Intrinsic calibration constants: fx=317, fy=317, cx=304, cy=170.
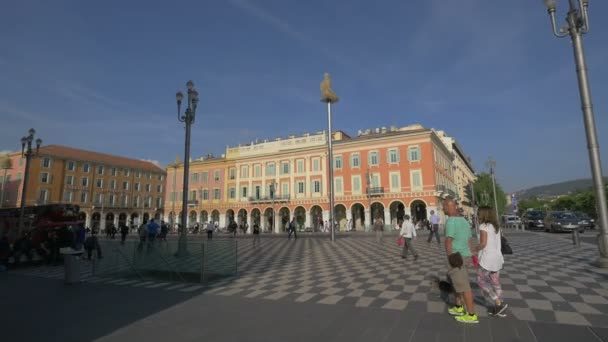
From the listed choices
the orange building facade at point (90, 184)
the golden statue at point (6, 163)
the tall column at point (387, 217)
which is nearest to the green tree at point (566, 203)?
the tall column at point (387, 217)

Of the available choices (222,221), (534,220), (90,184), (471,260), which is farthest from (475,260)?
(90,184)

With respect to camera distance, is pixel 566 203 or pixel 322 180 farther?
pixel 566 203

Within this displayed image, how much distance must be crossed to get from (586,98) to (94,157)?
71005 millimetres

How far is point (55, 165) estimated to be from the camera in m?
54.1

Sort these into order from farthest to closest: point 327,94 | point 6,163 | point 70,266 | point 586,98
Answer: point 6,163, point 327,94, point 586,98, point 70,266

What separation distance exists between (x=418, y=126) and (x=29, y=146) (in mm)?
42342

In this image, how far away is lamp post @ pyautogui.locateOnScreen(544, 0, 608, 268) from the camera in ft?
27.7

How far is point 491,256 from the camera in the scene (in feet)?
15.0

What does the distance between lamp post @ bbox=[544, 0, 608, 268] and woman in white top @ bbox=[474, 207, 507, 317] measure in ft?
20.0

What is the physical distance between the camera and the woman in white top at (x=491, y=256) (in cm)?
455

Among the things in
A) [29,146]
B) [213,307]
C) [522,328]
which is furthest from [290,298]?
[29,146]

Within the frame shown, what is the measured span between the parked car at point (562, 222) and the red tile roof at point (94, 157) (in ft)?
221

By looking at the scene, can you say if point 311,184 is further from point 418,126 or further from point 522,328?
point 522,328

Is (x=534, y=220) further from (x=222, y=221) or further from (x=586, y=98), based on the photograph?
(x=222, y=221)
